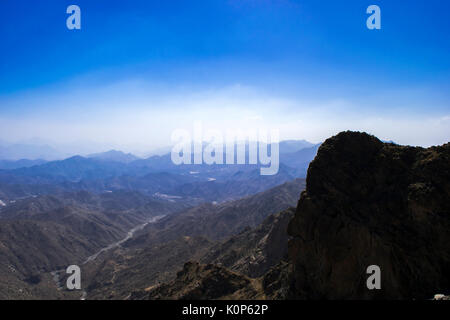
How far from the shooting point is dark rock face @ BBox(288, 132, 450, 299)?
19.4m

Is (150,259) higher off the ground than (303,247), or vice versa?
(303,247)

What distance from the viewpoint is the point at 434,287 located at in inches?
742

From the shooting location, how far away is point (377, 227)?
21000 mm

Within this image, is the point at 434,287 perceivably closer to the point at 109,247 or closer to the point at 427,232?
the point at 427,232

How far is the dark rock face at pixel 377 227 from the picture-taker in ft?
63.7
